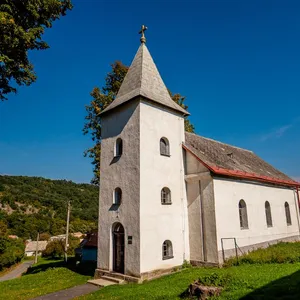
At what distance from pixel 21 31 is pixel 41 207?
8847cm

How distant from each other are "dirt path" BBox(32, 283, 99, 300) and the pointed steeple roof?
403 inches

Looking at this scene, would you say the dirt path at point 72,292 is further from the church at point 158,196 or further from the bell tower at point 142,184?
the bell tower at point 142,184

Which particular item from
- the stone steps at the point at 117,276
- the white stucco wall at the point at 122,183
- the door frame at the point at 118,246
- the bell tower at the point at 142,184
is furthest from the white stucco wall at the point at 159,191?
the door frame at the point at 118,246

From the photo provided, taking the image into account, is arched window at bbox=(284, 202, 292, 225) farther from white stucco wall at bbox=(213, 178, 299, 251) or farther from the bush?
the bush

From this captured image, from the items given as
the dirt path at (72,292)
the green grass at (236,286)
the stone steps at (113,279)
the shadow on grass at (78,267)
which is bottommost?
the shadow on grass at (78,267)

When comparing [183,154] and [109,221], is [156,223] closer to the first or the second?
[109,221]

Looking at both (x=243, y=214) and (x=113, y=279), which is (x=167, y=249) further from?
(x=243, y=214)

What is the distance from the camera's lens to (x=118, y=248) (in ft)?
47.5

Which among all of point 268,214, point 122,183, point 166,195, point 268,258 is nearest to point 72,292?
point 122,183

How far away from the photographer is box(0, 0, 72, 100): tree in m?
10.4

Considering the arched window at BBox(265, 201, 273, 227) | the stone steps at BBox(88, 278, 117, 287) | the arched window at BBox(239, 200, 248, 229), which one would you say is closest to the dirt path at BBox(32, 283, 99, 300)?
the stone steps at BBox(88, 278, 117, 287)

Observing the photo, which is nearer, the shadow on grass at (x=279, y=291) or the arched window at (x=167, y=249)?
the shadow on grass at (x=279, y=291)

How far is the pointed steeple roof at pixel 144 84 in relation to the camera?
1566 cm

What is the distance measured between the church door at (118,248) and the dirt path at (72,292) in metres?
1.64
